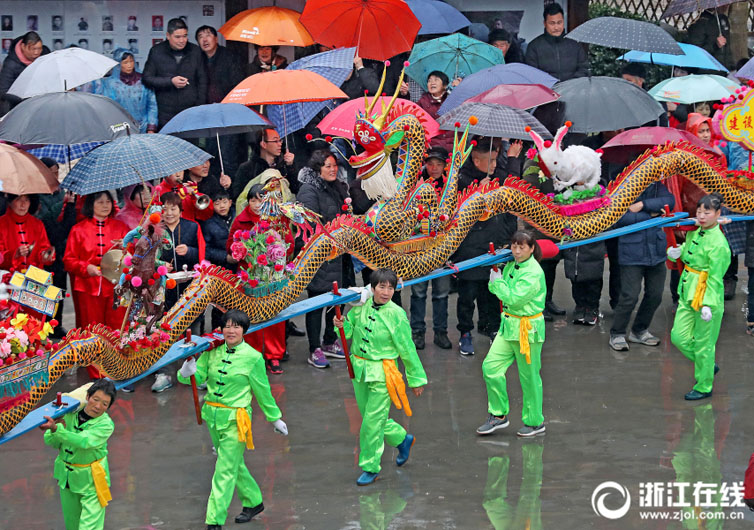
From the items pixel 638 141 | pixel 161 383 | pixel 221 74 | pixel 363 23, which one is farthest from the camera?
pixel 221 74

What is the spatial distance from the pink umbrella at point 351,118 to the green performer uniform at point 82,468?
376cm

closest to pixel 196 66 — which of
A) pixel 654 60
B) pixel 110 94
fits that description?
pixel 110 94

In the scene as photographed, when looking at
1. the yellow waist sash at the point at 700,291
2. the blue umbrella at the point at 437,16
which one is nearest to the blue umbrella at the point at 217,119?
the blue umbrella at the point at 437,16

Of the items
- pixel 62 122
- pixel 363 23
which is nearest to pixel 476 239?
pixel 363 23

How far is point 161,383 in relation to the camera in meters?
9.00

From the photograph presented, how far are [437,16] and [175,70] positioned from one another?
110 inches

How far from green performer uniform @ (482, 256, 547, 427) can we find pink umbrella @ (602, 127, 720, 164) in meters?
2.22

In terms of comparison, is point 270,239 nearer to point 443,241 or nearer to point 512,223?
point 443,241

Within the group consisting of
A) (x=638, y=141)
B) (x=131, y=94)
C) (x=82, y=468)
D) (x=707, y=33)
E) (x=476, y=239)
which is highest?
(x=707, y=33)

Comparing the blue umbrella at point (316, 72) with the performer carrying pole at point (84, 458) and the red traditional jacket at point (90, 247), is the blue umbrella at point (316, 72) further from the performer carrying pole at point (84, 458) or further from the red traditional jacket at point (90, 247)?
the performer carrying pole at point (84, 458)

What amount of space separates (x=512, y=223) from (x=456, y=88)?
138cm

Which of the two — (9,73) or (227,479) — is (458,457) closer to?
(227,479)

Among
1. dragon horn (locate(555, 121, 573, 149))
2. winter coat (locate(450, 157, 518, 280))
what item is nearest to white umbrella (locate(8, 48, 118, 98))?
winter coat (locate(450, 157, 518, 280))

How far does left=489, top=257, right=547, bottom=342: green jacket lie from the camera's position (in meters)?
7.87
